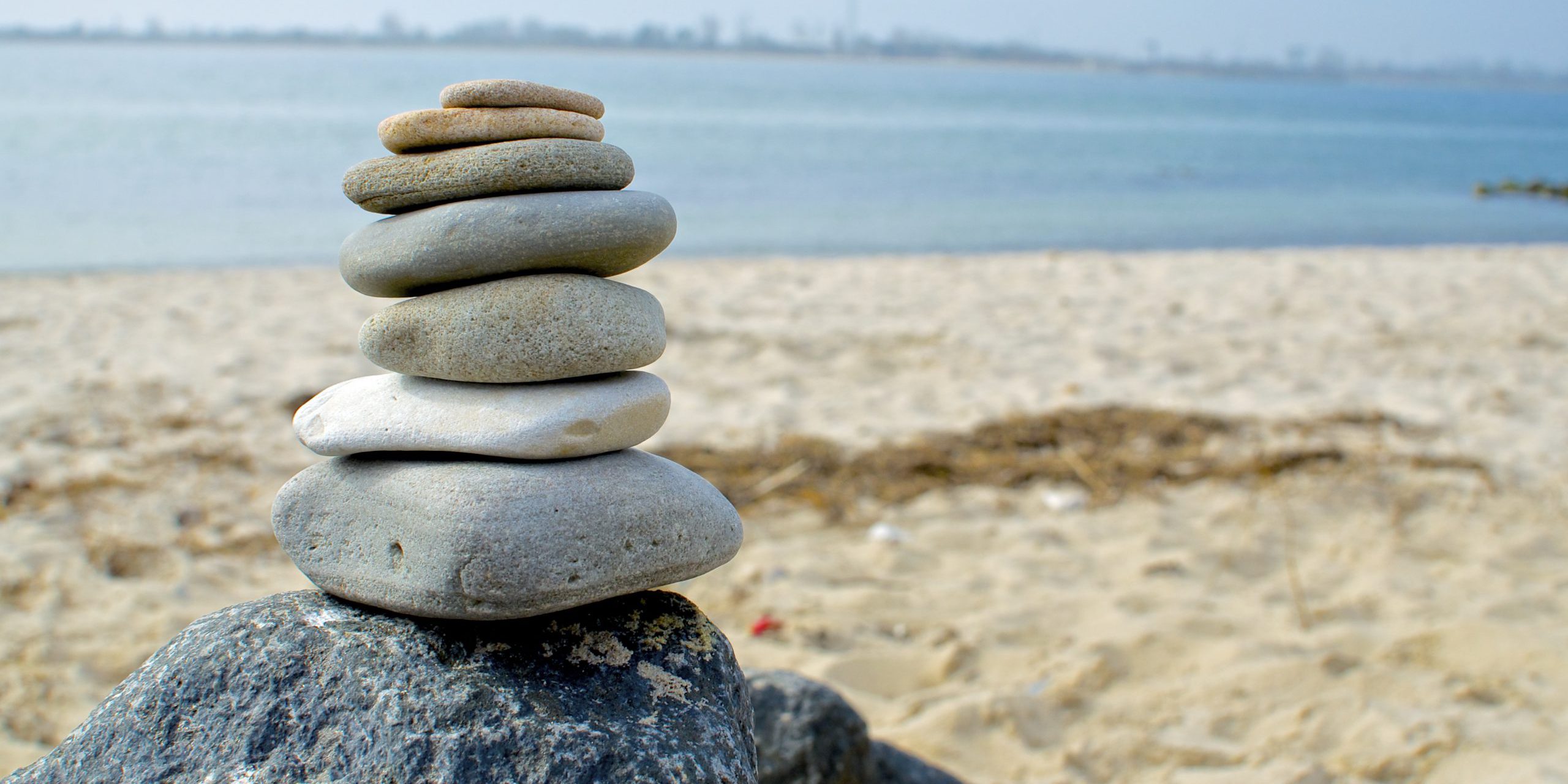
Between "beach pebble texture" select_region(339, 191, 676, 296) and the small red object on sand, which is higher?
"beach pebble texture" select_region(339, 191, 676, 296)

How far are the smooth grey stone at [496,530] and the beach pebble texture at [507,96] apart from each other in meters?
0.67

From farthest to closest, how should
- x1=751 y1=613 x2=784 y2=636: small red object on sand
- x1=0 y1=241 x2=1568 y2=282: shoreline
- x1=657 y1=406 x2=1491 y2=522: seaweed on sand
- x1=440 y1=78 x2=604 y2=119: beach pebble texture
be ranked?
1. x1=0 y1=241 x2=1568 y2=282: shoreline
2. x1=657 y1=406 x2=1491 y2=522: seaweed on sand
3. x1=751 y1=613 x2=784 y2=636: small red object on sand
4. x1=440 y1=78 x2=604 y2=119: beach pebble texture

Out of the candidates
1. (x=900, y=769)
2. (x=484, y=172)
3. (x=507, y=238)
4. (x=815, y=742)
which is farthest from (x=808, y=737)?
(x=484, y=172)

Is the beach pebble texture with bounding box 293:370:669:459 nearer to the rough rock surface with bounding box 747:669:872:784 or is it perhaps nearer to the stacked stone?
the stacked stone

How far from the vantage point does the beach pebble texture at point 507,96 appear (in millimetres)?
2111

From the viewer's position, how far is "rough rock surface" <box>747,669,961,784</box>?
2744 millimetres

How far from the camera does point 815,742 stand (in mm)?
2744

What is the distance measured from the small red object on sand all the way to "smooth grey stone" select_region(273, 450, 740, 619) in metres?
1.77

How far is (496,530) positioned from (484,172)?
25.6 inches

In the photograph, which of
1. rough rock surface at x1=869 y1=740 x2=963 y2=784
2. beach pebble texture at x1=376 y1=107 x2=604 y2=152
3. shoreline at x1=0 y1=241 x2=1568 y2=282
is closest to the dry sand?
rough rock surface at x1=869 y1=740 x2=963 y2=784

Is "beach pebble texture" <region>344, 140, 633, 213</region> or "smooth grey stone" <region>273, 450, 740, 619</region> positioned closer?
"smooth grey stone" <region>273, 450, 740, 619</region>

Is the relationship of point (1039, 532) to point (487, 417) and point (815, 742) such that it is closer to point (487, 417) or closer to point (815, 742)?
point (815, 742)

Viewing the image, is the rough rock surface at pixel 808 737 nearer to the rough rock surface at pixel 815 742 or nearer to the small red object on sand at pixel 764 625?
the rough rock surface at pixel 815 742

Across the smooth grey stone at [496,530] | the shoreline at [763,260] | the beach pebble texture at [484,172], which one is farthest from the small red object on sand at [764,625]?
the shoreline at [763,260]
